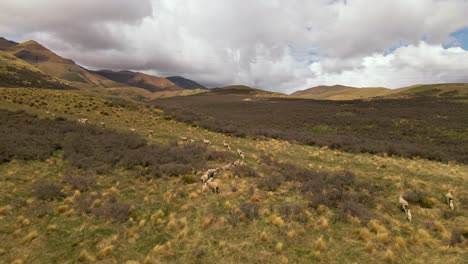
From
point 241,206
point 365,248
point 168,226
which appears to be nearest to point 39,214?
point 168,226

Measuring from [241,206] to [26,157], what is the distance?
630 inches

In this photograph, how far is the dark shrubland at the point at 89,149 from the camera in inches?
691

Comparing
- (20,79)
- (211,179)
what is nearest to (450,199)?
(211,179)

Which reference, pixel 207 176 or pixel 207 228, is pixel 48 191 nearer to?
pixel 207 176

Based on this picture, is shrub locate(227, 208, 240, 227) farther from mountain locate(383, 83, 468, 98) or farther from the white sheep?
mountain locate(383, 83, 468, 98)

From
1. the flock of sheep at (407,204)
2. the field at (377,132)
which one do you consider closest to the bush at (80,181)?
the flock of sheep at (407,204)

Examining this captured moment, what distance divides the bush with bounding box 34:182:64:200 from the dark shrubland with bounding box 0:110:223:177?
0.96 m

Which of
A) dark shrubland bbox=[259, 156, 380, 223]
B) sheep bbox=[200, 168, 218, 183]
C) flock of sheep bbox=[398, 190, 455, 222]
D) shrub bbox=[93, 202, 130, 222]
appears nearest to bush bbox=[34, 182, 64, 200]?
shrub bbox=[93, 202, 130, 222]

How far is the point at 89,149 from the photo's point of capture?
68.4 ft

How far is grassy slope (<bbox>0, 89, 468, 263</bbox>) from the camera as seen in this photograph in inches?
360

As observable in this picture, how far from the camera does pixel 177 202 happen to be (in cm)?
1312

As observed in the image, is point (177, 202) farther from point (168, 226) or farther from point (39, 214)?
point (39, 214)

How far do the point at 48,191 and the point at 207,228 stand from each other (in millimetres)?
8909

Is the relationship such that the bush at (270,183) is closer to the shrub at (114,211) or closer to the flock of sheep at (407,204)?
the flock of sheep at (407,204)
